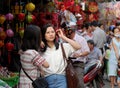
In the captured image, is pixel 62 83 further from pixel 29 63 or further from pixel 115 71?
pixel 115 71

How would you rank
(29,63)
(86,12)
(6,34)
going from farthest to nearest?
(86,12) < (6,34) < (29,63)

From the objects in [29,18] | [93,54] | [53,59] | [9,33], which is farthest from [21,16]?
[53,59]

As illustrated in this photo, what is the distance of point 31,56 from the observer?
4844 mm

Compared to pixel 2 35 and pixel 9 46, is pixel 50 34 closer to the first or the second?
pixel 2 35

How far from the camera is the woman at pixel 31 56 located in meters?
4.84

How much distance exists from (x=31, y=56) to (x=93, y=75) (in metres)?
4.16

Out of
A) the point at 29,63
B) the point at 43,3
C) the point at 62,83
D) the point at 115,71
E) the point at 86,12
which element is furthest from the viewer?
the point at 86,12

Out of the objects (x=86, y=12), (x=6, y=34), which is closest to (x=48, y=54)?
(x=6, y=34)

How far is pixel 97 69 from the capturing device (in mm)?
8828

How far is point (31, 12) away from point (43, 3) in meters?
0.63

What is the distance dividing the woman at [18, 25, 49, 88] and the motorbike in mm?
3738

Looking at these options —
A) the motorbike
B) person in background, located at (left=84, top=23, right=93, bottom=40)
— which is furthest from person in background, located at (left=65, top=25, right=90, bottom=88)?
person in background, located at (left=84, top=23, right=93, bottom=40)

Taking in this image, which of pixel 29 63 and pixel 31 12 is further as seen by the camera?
pixel 31 12

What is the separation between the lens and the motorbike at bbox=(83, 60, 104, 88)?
8727mm
